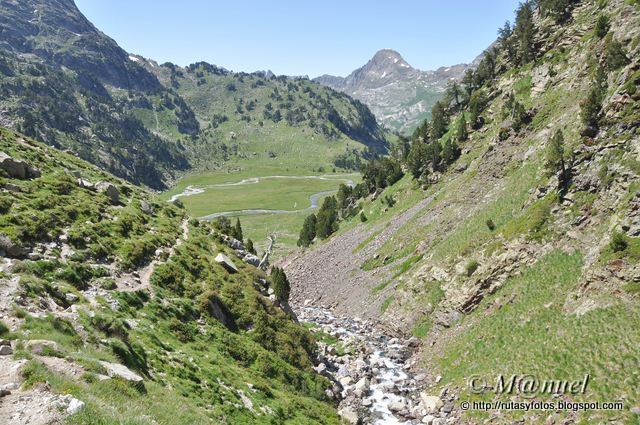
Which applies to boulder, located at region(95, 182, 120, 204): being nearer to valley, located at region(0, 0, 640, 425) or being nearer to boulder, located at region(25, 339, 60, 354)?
valley, located at region(0, 0, 640, 425)

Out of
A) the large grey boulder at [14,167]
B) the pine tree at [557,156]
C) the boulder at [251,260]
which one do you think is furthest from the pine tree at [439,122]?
the large grey boulder at [14,167]

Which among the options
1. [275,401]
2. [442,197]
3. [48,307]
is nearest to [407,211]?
[442,197]

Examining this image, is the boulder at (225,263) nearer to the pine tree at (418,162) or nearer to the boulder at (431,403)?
the boulder at (431,403)

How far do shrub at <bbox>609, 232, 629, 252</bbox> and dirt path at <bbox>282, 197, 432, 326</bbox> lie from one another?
1275 inches

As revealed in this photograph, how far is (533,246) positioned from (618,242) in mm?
10305

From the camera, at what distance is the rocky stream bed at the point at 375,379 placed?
1293 inches

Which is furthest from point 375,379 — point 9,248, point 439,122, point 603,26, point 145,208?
point 439,122

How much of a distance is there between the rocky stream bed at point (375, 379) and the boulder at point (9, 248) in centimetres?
2695

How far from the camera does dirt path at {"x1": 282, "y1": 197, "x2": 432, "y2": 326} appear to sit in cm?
6476

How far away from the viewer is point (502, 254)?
44.5 meters

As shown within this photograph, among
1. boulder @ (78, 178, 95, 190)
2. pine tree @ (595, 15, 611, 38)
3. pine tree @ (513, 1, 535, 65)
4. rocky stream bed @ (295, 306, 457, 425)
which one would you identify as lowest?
rocky stream bed @ (295, 306, 457, 425)

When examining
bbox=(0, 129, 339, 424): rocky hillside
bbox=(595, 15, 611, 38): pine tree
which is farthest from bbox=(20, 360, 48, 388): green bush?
bbox=(595, 15, 611, 38): pine tree

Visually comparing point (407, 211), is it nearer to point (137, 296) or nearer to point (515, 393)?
point (515, 393)

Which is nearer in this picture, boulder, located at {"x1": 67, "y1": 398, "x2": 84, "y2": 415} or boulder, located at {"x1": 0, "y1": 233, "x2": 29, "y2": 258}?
boulder, located at {"x1": 67, "y1": 398, "x2": 84, "y2": 415}
